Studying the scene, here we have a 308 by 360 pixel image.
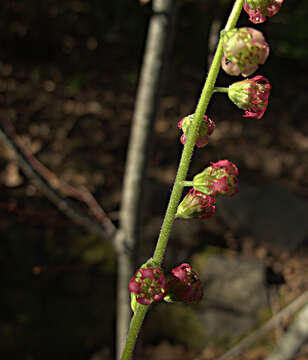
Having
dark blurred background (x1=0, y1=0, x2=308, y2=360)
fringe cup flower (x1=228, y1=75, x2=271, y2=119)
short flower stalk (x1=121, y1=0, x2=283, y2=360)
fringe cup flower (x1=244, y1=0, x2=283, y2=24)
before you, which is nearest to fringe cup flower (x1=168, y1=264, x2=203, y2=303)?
short flower stalk (x1=121, y1=0, x2=283, y2=360)

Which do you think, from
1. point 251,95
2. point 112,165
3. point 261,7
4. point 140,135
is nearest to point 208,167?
point 251,95

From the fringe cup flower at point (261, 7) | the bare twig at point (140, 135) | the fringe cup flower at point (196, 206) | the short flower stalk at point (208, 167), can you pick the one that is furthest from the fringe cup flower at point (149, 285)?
the bare twig at point (140, 135)

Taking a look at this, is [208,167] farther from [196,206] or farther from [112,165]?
[112,165]

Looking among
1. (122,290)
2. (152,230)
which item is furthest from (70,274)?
(122,290)

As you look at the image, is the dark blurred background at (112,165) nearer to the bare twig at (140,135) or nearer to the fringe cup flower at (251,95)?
the bare twig at (140,135)

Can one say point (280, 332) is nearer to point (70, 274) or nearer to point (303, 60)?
point (70, 274)
